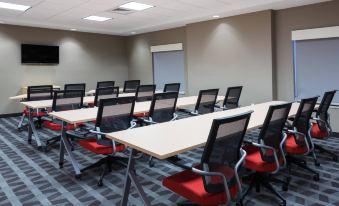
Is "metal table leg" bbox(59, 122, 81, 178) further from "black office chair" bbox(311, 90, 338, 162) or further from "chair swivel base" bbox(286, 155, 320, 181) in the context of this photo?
"black office chair" bbox(311, 90, 338, 162)

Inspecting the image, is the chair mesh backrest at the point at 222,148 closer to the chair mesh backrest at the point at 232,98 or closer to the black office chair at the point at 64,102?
the black office chair at the point at 64,102

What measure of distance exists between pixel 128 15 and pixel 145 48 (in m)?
2.73

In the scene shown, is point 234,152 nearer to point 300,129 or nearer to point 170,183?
point 170,183

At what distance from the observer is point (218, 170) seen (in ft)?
6.38

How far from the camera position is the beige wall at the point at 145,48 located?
8.58 metres

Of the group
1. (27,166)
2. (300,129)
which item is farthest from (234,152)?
(27,166)

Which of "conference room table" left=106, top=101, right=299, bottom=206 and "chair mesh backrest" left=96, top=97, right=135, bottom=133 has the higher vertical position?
"chair mesh backrest" left=96, top=97, right=135, bottom=133

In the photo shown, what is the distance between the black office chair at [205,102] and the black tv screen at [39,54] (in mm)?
5698

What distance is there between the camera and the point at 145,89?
5.38m

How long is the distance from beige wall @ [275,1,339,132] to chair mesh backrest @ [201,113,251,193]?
13.9ft

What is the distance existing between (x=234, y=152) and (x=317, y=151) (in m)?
2.81

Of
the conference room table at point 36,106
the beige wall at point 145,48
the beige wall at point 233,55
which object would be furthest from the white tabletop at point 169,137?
the beige wall at point 145,48

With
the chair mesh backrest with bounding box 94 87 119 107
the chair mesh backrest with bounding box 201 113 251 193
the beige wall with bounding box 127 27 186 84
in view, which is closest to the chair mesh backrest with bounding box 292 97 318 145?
the chair mesh backrest with bounding box 201 113 251 193

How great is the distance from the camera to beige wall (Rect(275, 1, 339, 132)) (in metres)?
5.35
